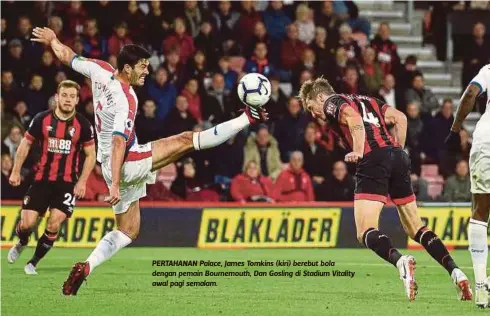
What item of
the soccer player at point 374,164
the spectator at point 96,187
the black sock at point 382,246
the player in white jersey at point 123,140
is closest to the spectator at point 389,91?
the spectator at point 96,187

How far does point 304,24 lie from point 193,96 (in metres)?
3.05

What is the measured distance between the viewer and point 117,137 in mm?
10422

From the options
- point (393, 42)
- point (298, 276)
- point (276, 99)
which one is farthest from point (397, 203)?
point (393, 42)

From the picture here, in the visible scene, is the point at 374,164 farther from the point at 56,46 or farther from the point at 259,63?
the point at 259,63

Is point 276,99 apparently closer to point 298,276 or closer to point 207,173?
point 207,173

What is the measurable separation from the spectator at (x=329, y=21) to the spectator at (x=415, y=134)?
221 centimetres

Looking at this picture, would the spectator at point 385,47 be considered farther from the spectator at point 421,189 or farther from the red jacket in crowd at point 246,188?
the red jacket in crowd at point 246,188

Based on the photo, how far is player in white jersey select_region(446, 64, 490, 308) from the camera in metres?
9.71

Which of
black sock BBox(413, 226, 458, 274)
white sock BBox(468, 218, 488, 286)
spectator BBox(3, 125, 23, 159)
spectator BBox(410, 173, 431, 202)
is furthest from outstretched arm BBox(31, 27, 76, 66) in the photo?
spectator BBox(410, 173, 431, 202)

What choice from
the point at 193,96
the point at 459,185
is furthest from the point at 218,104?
the point at 459,185

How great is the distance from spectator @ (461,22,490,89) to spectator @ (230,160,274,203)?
229 inches

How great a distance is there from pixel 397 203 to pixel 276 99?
957 centimetres

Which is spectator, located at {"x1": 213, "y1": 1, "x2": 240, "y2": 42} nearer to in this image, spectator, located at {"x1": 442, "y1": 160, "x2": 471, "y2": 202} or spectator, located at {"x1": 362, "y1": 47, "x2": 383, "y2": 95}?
spectator, located at {"x1": 362, "y1": 47, "x2": 383, "y2": 95}

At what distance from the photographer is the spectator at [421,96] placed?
69.7ft
